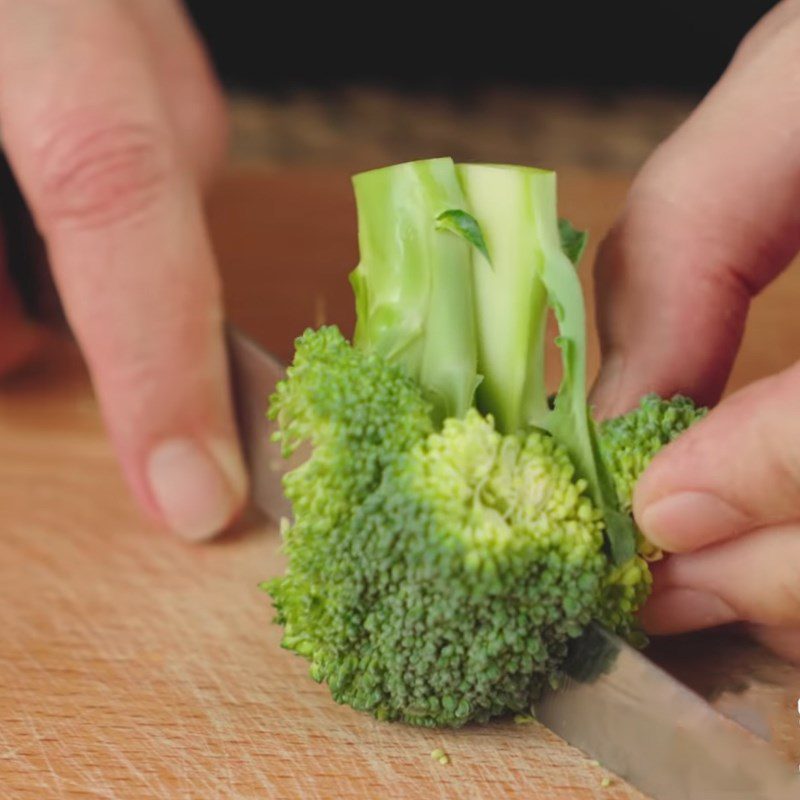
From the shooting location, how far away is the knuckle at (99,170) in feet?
4.70

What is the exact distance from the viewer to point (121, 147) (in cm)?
144

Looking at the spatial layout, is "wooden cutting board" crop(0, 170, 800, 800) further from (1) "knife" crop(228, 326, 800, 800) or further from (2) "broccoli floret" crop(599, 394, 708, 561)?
(2) "broccoli floret" crop(599, 394, 708, 561)

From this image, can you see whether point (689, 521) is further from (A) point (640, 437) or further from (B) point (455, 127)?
(B) point (455, 127)

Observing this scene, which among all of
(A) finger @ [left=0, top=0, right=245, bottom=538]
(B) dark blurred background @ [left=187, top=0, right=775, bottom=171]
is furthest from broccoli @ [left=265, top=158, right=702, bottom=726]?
(B) dark blurred background @ [left=187, top=0, right=775, bottom=171]

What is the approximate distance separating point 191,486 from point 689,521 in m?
0.66

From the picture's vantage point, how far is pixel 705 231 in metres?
1.26

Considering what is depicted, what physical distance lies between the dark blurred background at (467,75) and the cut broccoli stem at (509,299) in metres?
1.52

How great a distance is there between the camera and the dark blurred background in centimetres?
268

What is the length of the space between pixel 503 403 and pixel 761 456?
25 centimetres

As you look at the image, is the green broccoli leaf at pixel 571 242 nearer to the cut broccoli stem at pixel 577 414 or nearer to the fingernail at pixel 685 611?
the cut broccoli stem at pixel 577 414

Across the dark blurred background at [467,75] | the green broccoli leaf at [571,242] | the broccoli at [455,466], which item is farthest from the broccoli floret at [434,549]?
the dark blurred background at [467,75]

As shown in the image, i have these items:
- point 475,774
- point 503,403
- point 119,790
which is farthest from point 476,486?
point 119,790

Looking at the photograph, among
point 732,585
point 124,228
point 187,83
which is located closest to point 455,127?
point 187,83

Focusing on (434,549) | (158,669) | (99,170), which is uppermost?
(99,170)
